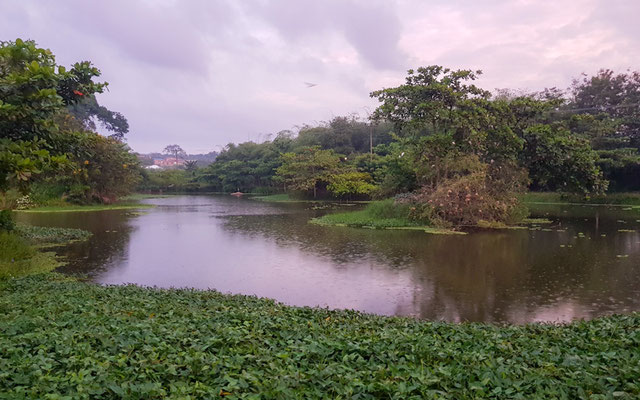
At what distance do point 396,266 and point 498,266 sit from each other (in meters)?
2.58

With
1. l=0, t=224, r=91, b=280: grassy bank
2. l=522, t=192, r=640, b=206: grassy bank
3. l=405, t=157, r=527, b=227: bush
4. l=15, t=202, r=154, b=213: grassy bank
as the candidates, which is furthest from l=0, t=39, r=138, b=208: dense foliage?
l=522, t=192, r=640, b=206: grassy bank

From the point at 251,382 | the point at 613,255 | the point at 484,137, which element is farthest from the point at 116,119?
the point at 251,382

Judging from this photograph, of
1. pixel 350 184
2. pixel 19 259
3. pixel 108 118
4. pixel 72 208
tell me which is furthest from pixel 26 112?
pixel 108 118

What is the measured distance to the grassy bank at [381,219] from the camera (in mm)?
19328

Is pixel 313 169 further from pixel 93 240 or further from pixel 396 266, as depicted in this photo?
pixel 396 266

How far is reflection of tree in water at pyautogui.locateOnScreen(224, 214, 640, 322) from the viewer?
328 inches

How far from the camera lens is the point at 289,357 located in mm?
4117

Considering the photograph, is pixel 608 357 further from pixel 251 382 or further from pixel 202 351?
pixel 202 351

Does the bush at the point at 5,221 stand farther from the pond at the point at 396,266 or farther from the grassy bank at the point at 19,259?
the pond at the point at 396,266

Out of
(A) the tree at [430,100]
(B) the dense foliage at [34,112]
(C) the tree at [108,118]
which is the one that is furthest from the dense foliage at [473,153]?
(C) the tree at [108,118]

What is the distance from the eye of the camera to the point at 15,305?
243 inches

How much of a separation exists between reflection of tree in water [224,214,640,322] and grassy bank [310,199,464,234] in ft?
3.81

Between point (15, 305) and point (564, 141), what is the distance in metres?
19.3

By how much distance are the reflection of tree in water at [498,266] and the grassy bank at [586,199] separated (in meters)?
15.1
